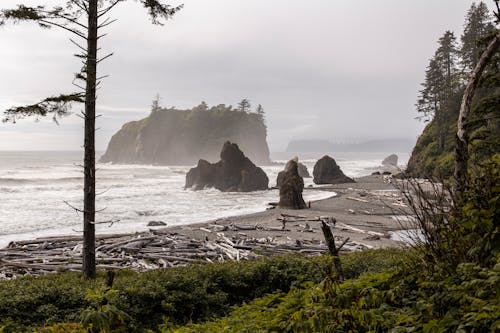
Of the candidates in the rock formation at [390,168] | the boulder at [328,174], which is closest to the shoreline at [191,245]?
the rock formation at [390,168]

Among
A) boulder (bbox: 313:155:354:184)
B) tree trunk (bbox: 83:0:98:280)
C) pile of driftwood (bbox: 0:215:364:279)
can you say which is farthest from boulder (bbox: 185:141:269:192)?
tree trunk (bbox: 83:0:98:280)

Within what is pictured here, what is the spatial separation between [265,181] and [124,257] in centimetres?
4000

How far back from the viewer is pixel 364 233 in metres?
22.5

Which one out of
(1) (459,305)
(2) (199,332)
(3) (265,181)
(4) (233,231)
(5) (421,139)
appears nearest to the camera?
(1) (459,305)

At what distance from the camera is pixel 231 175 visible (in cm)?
5409

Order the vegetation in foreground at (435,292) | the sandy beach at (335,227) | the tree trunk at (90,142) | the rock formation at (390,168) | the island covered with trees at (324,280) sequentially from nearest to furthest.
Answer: the vegetation in foreground at (435,292) → the island covered with trees at (324,280) → the rock formation at (390,168) → the tree trunk at (90,142) → the sandy beach at (335,227)

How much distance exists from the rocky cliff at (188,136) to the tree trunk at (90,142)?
443 ft

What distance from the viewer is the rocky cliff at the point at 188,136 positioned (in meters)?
149

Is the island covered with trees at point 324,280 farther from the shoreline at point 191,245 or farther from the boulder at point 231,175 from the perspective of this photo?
the boulder at point 231,175

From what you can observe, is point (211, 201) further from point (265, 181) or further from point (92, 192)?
point (92, 192)

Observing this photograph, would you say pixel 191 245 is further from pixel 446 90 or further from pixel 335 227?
pixel 446 90

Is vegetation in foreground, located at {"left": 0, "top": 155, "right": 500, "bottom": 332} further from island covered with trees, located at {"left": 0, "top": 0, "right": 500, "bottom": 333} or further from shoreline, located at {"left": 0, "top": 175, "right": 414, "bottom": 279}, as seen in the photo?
Answer: shoreline, located at {"left": 0, "top": 175, "right": 414, "bottom": 279}

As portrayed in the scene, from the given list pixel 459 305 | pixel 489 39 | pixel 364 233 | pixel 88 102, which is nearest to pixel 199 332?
pixel 459 305

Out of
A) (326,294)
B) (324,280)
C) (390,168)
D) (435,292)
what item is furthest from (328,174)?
(326,294)
